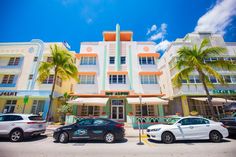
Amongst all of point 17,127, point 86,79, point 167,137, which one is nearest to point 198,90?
point 167,137

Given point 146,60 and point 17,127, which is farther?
point 146,60

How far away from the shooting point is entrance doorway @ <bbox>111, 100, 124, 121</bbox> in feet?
59.4

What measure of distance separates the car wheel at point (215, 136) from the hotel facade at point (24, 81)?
2144cm

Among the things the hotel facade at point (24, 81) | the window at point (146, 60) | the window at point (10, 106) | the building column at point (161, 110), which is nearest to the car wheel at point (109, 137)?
the building column at point (161, 110)

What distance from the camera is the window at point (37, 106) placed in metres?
19.7

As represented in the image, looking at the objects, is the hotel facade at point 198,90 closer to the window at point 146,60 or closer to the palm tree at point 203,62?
the palm tree at point 203,62

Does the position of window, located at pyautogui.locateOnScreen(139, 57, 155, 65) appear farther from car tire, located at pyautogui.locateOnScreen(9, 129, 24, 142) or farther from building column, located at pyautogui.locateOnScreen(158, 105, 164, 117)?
car tire, located at pyautogui.locateOnScreen(9, 129, 24, 142)

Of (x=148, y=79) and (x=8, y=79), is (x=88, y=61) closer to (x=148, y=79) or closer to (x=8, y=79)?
(x=148, y=79)

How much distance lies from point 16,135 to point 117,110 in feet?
40.7

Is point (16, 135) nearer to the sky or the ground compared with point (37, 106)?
nearer to the ground

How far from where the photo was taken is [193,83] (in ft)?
67.2

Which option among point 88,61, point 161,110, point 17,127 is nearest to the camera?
point 17,127

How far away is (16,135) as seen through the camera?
8.36m

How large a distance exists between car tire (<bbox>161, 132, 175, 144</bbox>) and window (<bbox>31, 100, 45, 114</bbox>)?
65.6 feet
